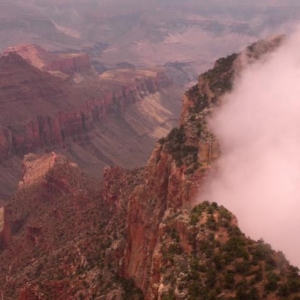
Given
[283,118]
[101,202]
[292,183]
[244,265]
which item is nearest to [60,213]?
[101,202]

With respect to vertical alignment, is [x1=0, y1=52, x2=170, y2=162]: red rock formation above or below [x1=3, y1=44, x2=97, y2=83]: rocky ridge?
above

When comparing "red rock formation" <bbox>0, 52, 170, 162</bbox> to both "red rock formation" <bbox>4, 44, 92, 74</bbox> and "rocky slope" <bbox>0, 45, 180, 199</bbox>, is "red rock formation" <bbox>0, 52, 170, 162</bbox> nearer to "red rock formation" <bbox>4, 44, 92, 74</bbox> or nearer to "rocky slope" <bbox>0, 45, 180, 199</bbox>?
"rocky slope" <bbox>0, 45, 180, 199</bbox>

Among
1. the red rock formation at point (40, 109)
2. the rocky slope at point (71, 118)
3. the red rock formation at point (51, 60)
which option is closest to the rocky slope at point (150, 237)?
the rocky slope at point (71, 118)

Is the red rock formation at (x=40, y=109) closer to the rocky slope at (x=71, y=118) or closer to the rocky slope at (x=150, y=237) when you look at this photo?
the rocky slope at (x=71, y=118)

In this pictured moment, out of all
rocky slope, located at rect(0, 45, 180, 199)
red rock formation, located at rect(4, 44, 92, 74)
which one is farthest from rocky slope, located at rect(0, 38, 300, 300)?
red rock formation, located at rect(4, 44, 92, 74)

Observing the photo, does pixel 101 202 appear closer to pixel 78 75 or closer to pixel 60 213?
pixel 60 213
